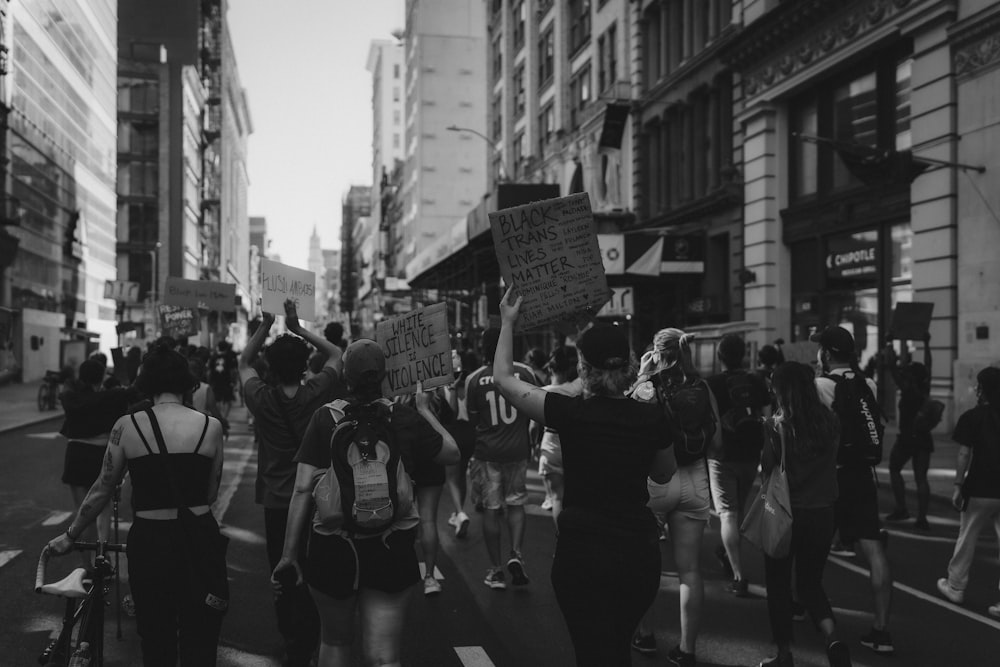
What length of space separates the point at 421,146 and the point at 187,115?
2045cm

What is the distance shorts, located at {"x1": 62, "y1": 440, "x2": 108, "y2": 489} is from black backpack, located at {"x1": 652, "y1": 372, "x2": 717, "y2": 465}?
4226 mm

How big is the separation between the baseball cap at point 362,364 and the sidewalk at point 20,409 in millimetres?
20222

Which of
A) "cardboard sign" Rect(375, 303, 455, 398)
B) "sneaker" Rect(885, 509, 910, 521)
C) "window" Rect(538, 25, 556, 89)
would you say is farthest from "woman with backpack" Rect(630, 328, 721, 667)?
"window" Rect(538, 25, 556, 89)

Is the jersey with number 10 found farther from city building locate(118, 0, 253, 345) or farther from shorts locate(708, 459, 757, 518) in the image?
city building locate(118, 0, 253, 345)

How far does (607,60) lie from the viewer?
3569cm

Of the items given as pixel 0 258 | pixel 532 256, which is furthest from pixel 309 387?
pixel 0 258

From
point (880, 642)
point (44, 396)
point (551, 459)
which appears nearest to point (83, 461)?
point (551, 459)

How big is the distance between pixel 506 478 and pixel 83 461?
10.8ft

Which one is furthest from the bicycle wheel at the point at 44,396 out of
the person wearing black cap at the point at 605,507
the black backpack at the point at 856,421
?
the person wearing black cap at the point at 605,507

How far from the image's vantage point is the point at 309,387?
5.39m

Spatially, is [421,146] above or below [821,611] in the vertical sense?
above

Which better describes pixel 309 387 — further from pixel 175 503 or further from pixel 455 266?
pixel 455 266

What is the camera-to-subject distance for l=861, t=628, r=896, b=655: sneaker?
5734 mm

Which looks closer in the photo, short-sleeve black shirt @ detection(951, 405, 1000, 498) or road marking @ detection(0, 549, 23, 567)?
short-sleeve black shirt @ detection(951, 405, 1000, 498)
